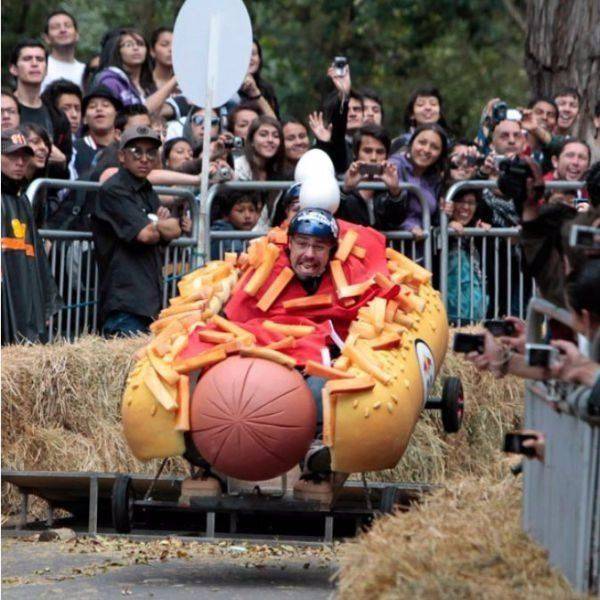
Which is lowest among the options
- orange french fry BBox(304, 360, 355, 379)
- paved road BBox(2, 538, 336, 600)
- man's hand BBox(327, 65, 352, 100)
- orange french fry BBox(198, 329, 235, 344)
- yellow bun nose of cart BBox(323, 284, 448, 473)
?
paved road BBox(2, 538, 336, 600)

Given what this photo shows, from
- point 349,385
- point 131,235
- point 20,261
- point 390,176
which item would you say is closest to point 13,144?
point 20,261

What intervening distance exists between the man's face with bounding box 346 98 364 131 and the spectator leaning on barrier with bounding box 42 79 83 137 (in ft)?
8.08

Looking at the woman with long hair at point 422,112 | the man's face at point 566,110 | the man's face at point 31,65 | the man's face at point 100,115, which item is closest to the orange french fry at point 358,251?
the woman with long hair at point 422,112

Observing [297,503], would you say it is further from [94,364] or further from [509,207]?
[509,207]

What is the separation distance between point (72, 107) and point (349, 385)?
7741 millimetres

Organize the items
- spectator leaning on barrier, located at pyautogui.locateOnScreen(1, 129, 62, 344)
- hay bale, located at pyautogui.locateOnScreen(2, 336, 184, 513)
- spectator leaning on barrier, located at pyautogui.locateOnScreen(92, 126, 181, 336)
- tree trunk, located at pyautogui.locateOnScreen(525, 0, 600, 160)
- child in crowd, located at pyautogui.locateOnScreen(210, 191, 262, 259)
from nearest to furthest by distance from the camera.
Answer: hay bale, located at pyautogui.locateOnScreen(2, 336, 184, 513), spectator leaning on barrier, located at pyautogui.locateOnScreen(1, 129, 62, 344), spectator leaning on barrier, located at pyautogui.locateOnScreen(92, 126, 181, 336), child in crowd, located at pyautogui.locateOnScreen(210, 191, 262, 259), tree trunk, located at pyautogui.locateOnScreen(525, 0, 600, 160)

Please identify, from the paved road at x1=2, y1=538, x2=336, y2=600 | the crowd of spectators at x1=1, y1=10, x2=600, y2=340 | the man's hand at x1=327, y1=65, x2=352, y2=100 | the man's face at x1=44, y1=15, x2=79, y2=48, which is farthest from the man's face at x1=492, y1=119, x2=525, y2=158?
the paved road at x1=2, y1=538, x2=336, y2=600

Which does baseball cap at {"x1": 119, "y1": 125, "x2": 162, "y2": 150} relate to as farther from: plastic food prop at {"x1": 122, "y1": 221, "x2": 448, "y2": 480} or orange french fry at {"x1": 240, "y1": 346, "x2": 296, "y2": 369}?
orange french fry at {"x1": 240, "y1": 346, "x2": 296, "y2": 369}

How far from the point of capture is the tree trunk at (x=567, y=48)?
19.5 m

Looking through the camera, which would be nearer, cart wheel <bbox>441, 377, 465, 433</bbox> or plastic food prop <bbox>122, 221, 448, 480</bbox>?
plastic food prop <bbox>122, 221, 448, 480</bbox>

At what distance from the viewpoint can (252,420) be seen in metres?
10.7

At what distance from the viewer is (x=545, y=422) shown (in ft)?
27.9

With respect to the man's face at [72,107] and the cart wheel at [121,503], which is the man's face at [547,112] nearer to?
the man's face at [72,107]

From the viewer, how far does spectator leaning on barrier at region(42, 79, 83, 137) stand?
696 inches
